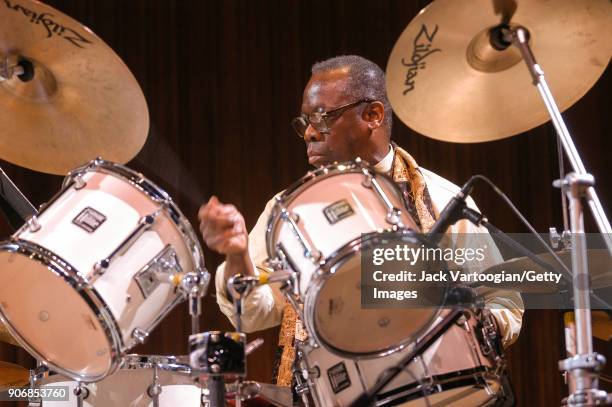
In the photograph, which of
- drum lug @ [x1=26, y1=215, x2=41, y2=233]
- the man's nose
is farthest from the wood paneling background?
drum lug @ [x1=26, y1=215, x2=41, y2=233]

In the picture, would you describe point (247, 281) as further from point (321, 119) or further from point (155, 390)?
point (321, 119)

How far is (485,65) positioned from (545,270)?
574 mm

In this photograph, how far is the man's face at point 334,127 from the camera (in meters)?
3.06

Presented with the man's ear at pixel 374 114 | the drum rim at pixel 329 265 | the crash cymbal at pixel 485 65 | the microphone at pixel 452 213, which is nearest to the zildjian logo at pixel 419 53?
the crash cymbal at pixel 485 65

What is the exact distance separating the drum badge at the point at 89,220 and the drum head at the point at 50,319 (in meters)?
0.13

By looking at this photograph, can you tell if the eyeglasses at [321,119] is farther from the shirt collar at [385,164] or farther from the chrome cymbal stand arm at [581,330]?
the chrome cymbal stand arm at [581,330]

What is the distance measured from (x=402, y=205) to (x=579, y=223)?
0.45 m

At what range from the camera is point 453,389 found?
234 cm

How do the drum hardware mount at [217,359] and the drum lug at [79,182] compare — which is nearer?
the drum hardware mount at [217,359]

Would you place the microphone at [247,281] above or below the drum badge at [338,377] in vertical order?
above

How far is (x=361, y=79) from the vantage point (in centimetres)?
324

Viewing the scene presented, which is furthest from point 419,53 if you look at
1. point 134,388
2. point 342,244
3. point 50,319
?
point 134,388

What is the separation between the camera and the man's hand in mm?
2195

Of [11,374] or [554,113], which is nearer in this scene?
[554,113]
